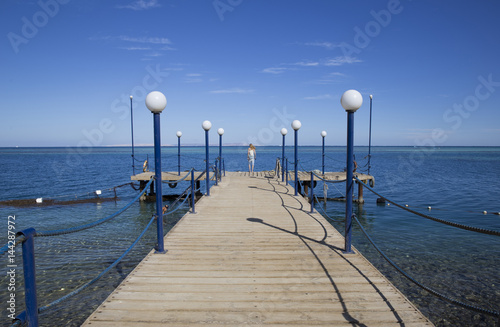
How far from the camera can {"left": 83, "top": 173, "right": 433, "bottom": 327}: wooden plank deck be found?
117 inches

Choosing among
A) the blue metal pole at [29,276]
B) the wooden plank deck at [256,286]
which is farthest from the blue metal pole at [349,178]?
the blue metal pole at [29,276]

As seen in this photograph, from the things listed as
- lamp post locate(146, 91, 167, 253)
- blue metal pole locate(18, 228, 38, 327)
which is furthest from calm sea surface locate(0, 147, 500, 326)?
blue metal pole locate(18, 228, 38, 327)

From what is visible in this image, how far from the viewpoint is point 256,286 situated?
3633 millimetres

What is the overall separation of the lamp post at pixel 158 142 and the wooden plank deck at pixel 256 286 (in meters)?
0.43

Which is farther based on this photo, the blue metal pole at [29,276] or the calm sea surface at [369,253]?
the calm sea surface at [369,253]

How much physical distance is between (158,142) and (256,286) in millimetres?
2797

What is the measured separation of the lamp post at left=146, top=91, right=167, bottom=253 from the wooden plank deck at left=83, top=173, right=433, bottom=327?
428mm

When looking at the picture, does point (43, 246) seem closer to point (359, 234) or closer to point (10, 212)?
point (10, 212)

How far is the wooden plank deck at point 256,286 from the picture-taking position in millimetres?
2973

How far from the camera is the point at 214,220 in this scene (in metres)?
7.04

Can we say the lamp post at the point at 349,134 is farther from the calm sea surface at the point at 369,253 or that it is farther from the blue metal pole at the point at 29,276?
the blue metal pole at the point at 29,276

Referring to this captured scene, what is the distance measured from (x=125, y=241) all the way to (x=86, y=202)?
8.54 meters

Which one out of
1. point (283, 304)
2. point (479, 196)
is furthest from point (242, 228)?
point (479, 196)

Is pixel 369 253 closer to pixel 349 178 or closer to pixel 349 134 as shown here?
pixel 349 178
